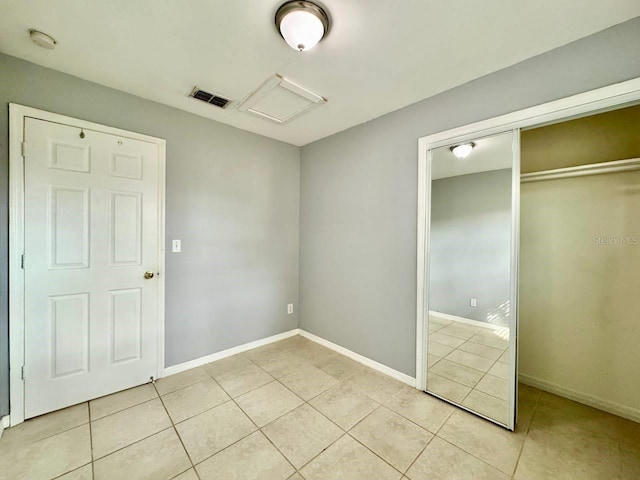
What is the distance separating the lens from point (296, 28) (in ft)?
4.57

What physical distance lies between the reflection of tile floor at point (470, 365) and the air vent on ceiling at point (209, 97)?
2.73 meters

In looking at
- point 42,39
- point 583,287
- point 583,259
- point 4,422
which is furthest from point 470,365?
point 42,39

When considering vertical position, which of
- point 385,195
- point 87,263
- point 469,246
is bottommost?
point 87,263

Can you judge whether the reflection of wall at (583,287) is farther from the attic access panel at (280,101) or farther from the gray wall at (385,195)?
the attic access panel at (280,101)

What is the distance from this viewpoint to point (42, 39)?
1.58m

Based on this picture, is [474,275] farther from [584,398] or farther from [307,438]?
[307,438]

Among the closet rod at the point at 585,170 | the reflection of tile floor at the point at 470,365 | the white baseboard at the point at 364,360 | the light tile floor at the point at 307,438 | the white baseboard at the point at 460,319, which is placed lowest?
the light tile floor at the point at 307,438

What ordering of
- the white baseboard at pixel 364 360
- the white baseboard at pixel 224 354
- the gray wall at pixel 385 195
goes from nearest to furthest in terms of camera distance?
the gray wall at pixel 385 195 < the white baseboard at pixel 364 360 < the white baseboard at pixel 224 354

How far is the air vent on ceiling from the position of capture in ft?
7.16

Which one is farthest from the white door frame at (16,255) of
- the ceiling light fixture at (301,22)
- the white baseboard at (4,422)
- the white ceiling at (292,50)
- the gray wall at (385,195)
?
the gray wall at (385,195)

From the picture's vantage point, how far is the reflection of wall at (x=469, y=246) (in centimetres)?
201

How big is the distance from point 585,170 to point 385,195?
158 centimetres

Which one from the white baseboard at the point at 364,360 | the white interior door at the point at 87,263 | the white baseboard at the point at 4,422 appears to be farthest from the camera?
the white baseboard at the point at 364,360

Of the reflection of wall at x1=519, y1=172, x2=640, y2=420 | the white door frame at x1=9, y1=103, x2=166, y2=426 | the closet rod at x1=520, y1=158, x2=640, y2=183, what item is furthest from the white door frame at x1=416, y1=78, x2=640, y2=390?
the white door frame at x1=9, y1=103, x2=166, y2=426
